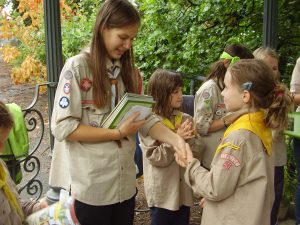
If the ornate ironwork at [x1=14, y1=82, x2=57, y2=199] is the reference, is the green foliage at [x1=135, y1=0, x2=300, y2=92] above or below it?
above

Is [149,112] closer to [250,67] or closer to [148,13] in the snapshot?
[250,67]

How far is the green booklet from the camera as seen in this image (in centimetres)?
192

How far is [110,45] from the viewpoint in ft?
6.53

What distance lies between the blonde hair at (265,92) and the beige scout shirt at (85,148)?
2.20 ft

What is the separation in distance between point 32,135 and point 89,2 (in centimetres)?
372

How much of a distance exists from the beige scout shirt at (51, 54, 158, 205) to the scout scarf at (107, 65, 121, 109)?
3 centimetres

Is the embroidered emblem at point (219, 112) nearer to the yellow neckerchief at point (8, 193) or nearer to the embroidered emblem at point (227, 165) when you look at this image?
the embroidered emblem at point (227, 165)

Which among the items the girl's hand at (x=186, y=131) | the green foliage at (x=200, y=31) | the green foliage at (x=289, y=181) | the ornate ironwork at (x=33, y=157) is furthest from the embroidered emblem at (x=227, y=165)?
the green foliage at (x=200, y=31)

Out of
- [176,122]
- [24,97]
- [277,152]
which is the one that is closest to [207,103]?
[176,122]

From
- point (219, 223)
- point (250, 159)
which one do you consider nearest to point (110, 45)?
point (250, 159)

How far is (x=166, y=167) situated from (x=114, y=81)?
1.03m

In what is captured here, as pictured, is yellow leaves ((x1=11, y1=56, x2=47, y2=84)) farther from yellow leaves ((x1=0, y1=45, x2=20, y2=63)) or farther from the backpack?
the backpack

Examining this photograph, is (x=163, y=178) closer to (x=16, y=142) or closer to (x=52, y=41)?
(x=16, y=142)

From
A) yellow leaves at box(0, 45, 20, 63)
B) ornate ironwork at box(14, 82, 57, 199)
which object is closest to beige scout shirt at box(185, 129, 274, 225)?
ornate ironwork at box(14, 82, 57, 199)
